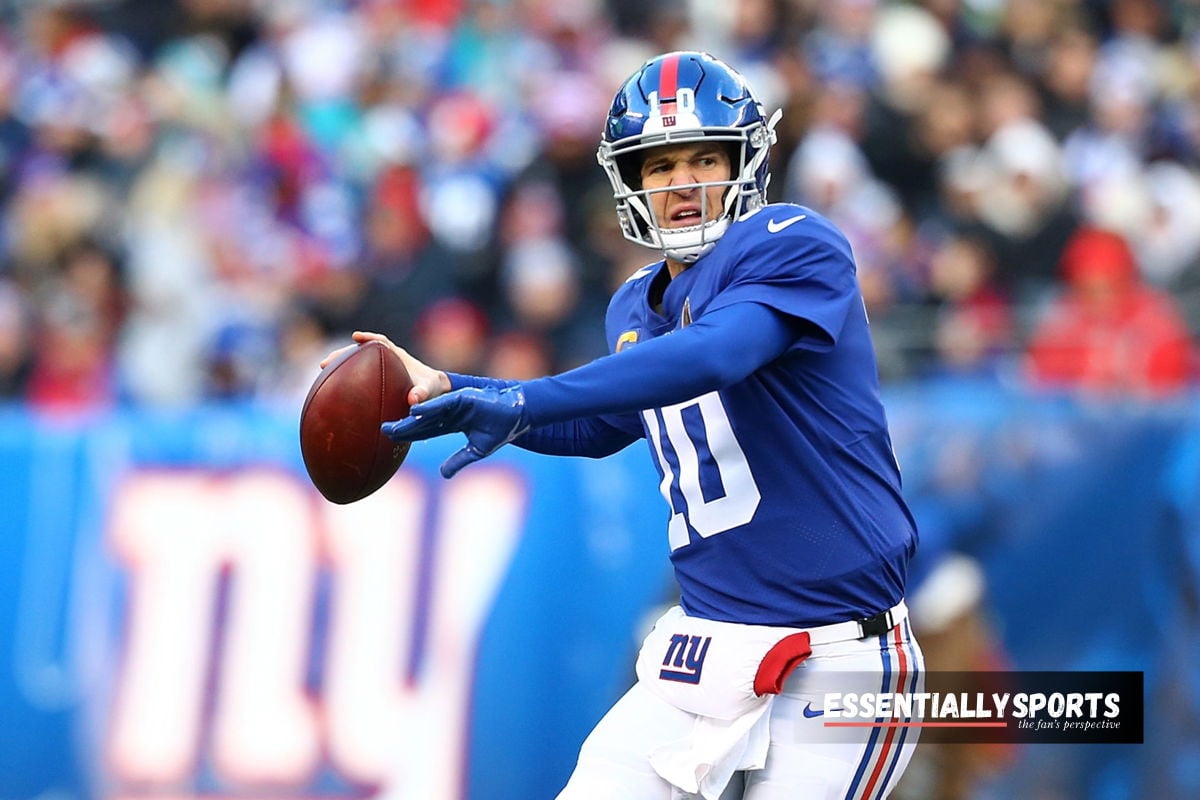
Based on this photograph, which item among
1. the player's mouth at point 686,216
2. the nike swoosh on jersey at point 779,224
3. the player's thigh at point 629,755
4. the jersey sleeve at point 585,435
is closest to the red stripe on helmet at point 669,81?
the player's mouth at point 686,216

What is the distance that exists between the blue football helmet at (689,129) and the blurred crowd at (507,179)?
137 inches

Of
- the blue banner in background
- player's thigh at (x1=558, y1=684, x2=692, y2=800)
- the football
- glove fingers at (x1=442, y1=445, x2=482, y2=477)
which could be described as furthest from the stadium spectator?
glove fingers at (x1=442, y1=445, x2=482, y2=477)

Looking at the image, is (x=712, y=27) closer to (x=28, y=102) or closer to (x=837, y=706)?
(x=28, y=102)

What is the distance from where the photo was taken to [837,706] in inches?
132

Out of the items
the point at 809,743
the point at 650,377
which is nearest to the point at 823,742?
the point at 809,743

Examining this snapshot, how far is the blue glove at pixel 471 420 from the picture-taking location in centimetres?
289

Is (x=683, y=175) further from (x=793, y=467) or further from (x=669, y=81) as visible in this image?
(x=793, y=467)

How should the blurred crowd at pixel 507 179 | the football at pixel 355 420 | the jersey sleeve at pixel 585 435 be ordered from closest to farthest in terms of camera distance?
the football at pixel 355 420 → the jersey sleeve at pixel 585 435 → the blurred crowd at pixel 507 179

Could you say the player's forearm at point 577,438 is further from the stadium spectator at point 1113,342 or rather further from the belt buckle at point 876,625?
the stadium spectator at point 1113,342

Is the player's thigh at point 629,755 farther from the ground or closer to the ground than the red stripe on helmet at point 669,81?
closer to the ground

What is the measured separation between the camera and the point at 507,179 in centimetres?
838

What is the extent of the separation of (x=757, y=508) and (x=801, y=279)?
49 cm

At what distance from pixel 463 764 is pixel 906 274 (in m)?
3.60

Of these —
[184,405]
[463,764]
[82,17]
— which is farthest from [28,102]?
[463,764]
